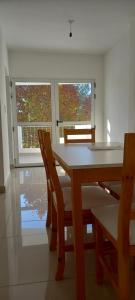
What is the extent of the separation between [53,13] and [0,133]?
177 cm

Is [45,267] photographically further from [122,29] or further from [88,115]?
[88,115]

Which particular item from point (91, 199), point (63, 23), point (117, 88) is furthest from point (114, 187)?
point (117, 88)

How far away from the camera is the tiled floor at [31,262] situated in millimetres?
1396

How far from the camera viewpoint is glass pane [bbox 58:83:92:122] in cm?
516

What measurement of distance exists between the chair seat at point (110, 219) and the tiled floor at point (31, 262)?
47cm

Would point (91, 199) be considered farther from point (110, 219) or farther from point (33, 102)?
point (33, 102)

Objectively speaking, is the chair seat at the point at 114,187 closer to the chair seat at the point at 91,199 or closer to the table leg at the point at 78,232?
the chair seat at the point at 91,199

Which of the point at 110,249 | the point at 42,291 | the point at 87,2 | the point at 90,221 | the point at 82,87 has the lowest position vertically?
the point at 42,291

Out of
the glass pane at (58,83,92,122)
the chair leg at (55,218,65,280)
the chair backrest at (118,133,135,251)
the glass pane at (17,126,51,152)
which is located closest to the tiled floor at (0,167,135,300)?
the chair leg at (55,218,65,280)

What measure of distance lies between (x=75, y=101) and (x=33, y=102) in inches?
35.5

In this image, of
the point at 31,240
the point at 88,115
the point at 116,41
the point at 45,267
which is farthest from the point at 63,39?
the point at 45,267

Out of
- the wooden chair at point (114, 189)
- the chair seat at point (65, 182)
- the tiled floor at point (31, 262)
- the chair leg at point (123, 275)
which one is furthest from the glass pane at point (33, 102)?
the chair leg at point (123, 275)

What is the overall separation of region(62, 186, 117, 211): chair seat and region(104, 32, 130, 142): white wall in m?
2.44

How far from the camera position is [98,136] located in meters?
5.49
